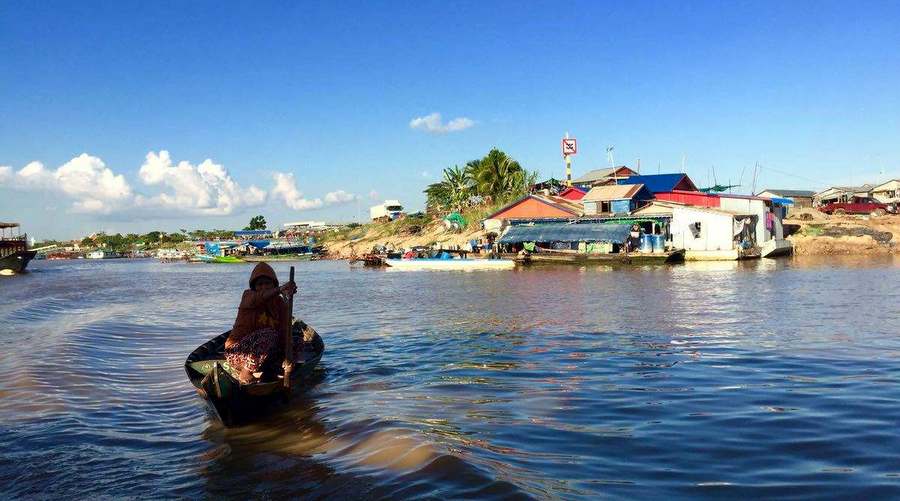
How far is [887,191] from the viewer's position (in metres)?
55.8

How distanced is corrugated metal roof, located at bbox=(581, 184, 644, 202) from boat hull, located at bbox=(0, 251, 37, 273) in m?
46.5

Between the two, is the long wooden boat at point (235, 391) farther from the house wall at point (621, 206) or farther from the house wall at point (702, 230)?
the house wall at point (621, 206)

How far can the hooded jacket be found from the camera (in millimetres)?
7578

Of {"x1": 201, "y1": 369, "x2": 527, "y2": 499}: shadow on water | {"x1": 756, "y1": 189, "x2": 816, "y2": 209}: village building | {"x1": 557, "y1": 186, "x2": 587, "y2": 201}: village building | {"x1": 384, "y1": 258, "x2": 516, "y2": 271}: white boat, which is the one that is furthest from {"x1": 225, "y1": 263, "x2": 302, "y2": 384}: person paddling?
{"x1": 756, "y1": 189, "x2": 816, "y2": 209}: village building

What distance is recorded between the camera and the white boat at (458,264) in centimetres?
4047

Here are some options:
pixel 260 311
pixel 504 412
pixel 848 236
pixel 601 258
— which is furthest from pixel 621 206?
pixel 260 311

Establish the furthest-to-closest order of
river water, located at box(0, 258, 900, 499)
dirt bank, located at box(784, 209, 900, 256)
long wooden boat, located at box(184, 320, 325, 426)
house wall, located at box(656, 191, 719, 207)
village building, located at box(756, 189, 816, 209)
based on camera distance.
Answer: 1. village building, located at box(756, 189, 816, 209)
2. house wall, located at box(656, 191, 719, 207)
3. dirt bank, located at box(784, 209, 900, 256)
4. long wooden boat, located at box(184, 320, 325, 426)
5. river water, located at box(0, 258, 900, 499)

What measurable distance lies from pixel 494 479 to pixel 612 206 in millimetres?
39773

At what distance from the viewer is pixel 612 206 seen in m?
43.1

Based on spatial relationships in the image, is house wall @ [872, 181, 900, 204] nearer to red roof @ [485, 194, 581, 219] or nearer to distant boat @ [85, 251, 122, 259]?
red roof @ [485, 194, 581, 219]

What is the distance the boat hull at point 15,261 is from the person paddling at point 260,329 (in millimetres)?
53863

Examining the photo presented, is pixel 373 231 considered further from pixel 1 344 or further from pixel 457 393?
pixel 457 393

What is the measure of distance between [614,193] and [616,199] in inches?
38.7

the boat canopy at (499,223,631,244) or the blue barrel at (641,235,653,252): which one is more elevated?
the boat canopy at (499,223,631,244)
